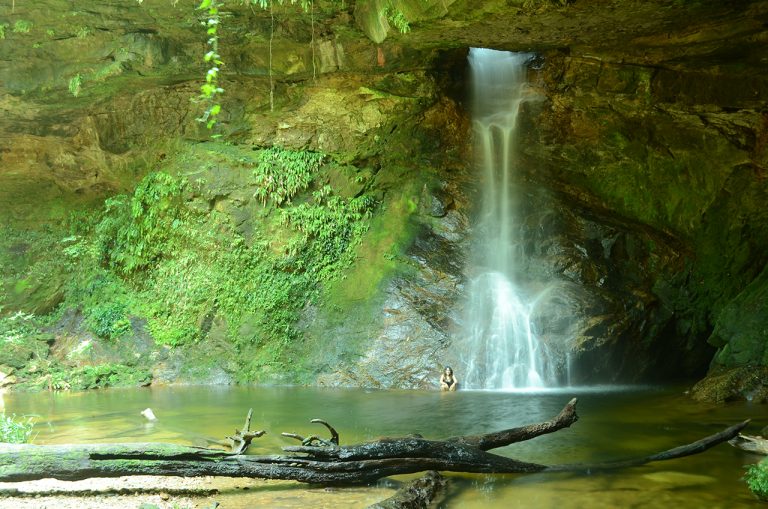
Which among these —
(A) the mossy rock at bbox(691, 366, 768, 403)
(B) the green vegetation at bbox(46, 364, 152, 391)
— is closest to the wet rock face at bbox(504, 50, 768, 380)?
(A) the mossy rock at bbox(691, 366, 768, 403)

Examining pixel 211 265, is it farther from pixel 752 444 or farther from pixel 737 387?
pixel 752 444

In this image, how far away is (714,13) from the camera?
965 centimetres

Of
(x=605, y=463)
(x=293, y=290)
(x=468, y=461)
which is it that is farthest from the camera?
(x=293, y=290)

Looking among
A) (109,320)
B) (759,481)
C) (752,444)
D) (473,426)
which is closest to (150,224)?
(109,320)

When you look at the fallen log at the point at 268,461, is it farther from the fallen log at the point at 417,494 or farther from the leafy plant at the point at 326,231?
the leafy plant at the point at 326,231

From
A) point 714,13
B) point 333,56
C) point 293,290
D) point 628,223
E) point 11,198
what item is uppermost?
point 333,56

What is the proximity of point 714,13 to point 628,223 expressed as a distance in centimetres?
590

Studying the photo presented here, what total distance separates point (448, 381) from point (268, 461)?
6913 millimetres

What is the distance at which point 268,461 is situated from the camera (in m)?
5.32

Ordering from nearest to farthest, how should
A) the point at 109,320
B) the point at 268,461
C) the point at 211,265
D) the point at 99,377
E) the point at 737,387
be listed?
the point at 268,461, the point at 737,387, the point at 99,377, the point at 109,320, the point at 211,265

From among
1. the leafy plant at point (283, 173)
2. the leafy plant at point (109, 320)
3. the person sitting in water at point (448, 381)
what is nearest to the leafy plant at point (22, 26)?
the leafy plant at point (283, 173)

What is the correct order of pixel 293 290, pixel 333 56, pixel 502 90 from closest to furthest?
pixel 333 56
pixel 293 290
pixel 502 90

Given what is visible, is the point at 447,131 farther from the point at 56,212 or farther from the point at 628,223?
the point at 56,212

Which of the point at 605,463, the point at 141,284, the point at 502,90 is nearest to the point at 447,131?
the point at 502,90
